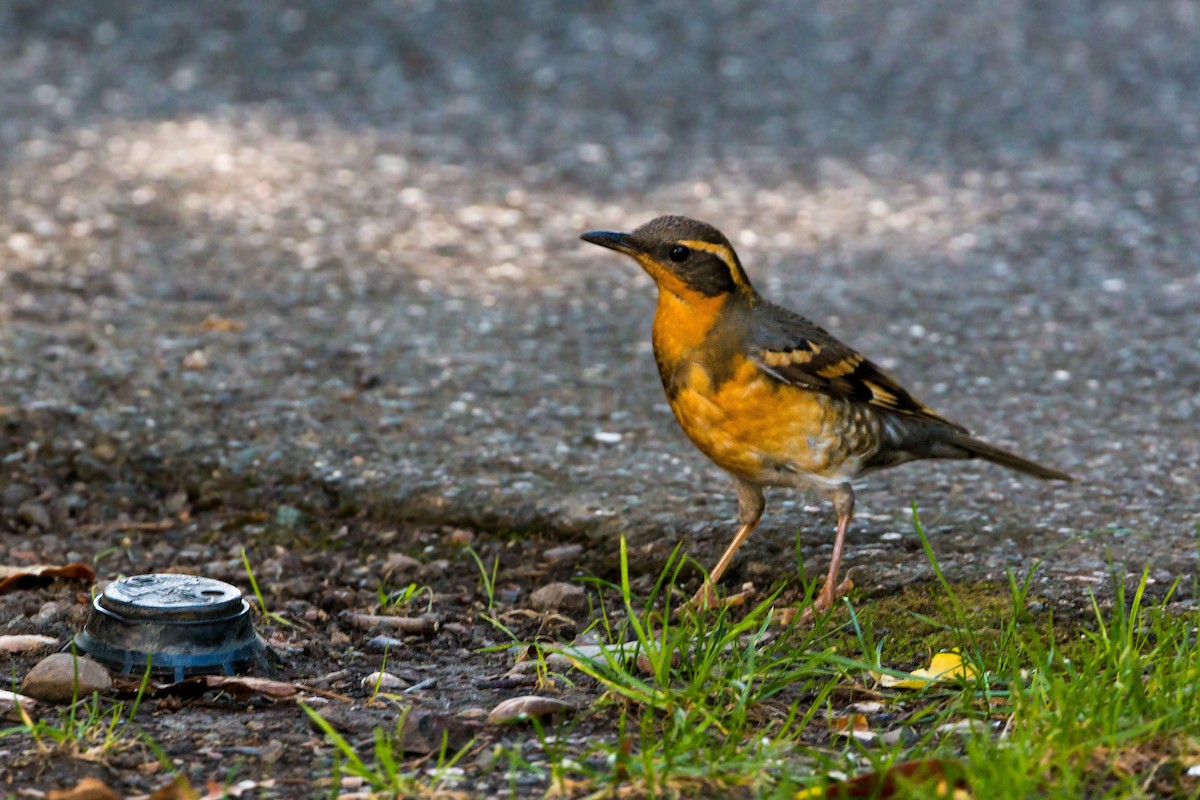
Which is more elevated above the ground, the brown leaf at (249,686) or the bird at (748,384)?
the bird at (748,384)

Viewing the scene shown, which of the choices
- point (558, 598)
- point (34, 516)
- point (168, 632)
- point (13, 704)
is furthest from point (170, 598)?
point (34, 516)

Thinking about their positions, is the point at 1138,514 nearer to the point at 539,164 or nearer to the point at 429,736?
the point at 429,736

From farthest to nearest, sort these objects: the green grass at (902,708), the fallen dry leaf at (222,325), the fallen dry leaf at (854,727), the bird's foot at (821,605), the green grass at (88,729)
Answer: the fallen dry leaf at (222,325)
the bird's foot at (821,605)
the fallen dry leaf at (854,727)
the green grass at (88,729)
the green grass at (902,708)

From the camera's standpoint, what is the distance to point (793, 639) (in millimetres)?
4062

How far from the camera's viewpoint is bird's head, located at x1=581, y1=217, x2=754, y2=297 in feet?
14.6

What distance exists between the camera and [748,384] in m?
4.36

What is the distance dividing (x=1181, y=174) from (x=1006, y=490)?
4558mm

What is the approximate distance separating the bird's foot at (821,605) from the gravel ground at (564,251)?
0.43ft

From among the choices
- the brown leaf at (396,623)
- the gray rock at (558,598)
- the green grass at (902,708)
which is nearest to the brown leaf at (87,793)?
the green grass at (902,708)

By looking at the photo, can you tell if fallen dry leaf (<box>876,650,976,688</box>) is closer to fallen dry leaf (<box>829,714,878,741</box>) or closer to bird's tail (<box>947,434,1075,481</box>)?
fallen dry leaf (<box>829,714,878,741</box>)

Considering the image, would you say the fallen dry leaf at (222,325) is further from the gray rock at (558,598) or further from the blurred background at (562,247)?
the gray rock at (558,598)

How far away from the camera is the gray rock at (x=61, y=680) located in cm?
356

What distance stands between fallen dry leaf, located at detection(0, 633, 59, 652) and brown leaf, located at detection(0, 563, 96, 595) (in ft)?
1.41

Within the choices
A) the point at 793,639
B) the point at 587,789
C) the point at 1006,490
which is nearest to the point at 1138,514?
the point at 1006,490
